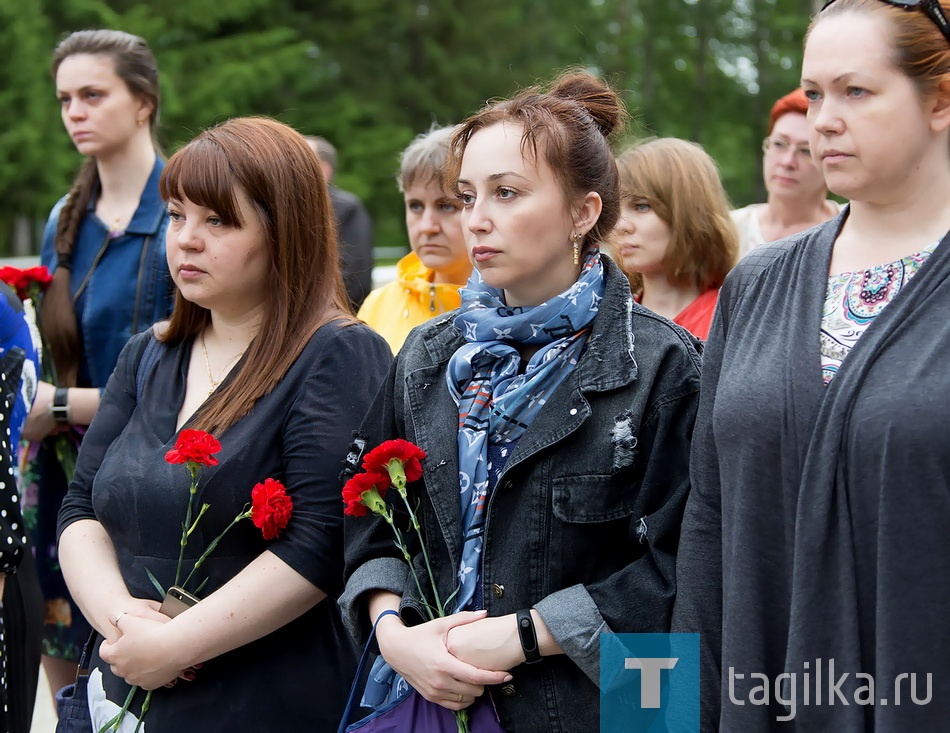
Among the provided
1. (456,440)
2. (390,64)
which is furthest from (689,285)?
(390,64)

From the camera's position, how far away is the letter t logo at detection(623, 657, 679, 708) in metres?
2.25

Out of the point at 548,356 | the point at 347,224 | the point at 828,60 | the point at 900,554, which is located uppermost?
the point at 828,60

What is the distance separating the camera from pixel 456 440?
2.46 metres

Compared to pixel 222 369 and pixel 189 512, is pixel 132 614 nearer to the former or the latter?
pixel 189 512

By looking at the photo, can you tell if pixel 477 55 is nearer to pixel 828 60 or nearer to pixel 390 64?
pixel 390 64

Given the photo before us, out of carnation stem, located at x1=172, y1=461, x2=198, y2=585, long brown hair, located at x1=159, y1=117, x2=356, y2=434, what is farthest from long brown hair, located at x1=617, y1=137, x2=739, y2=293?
carnation stem, located at x1=172, y1=461, x2=198, y2=585

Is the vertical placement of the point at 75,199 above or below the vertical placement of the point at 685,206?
above

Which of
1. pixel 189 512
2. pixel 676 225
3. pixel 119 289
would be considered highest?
pixel 676 225

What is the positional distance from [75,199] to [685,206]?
227cm

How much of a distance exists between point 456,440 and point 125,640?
0.85 m

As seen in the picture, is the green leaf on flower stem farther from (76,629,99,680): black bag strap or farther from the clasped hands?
(76,629,99,680): black bag strap

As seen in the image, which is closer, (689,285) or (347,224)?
(689,285)

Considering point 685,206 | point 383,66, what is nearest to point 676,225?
point 685,206

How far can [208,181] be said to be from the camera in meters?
2.77
